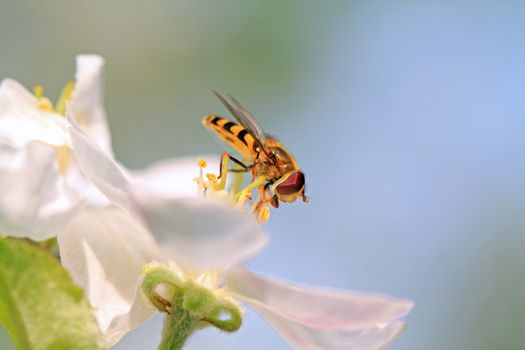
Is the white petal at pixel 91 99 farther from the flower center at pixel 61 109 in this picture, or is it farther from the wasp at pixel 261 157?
the wasp at pixel 261 157

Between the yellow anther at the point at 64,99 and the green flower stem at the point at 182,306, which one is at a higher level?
the yellow anther at the point at 64,99

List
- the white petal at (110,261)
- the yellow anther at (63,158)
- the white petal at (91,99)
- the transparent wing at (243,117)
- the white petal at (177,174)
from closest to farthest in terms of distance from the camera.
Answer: the white petal at (110,261) → the yellow anther at (63,158) → the transparent wing at (243,117) → the white petal at (91,99) → the white petal at (177,174)

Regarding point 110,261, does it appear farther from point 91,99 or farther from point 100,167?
point 91,99

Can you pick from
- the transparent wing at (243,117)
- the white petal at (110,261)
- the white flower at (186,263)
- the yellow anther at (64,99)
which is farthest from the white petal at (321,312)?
the yellow anther at (64,99)

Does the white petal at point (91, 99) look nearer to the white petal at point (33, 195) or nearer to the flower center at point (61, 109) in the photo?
the flower center at point (61, 109)

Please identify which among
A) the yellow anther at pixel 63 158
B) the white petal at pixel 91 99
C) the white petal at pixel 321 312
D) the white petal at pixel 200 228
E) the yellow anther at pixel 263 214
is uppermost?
the white petal at pixel 91 99

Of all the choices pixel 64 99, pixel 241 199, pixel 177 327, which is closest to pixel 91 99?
pixel 64 99

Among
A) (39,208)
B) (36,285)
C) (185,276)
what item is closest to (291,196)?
(185,276)

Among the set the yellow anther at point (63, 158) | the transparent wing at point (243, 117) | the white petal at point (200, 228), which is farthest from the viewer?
the transparent wing at point (243, 117)

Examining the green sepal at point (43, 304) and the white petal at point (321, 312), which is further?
the white petal at point (321, 312)
